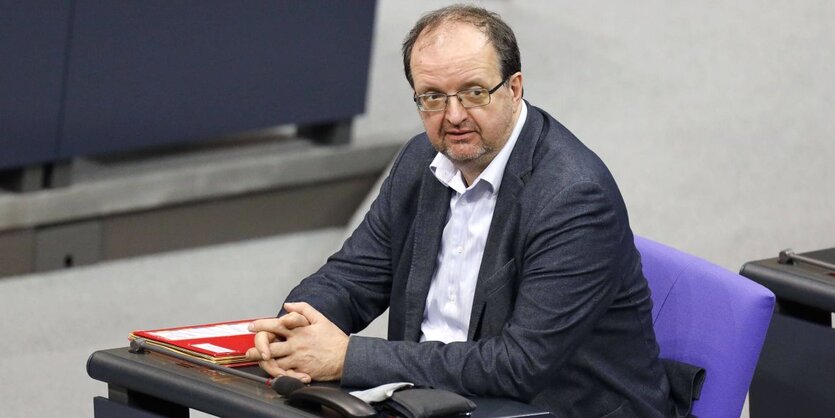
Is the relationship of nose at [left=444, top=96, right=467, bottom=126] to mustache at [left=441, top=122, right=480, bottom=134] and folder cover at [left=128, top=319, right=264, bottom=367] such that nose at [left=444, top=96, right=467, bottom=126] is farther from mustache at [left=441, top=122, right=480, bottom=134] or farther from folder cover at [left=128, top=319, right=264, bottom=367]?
folder cover at [left=128, top=319, right=264, bottom=367]

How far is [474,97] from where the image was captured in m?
2.53

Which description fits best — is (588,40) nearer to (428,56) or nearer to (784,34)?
(784,34)

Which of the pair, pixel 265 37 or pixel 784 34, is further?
pixel 784 34

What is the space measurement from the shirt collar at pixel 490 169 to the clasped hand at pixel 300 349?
0.35m

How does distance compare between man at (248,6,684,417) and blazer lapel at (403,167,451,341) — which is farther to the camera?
blazer lapel at (403,167,451,341)

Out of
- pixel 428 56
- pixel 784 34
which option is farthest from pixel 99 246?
pixel 784 34

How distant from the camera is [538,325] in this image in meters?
2.40

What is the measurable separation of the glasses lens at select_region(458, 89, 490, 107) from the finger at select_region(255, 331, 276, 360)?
20.6 inches

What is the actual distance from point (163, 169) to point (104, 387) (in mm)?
1483

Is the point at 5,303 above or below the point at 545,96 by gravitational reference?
below

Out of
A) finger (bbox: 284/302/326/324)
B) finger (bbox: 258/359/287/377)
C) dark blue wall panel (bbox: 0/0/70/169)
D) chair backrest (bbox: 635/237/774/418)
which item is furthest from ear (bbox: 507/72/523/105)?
dark blue wall panel (bbox: 0/0/70/169)

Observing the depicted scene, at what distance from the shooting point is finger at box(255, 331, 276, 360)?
8.08 ft

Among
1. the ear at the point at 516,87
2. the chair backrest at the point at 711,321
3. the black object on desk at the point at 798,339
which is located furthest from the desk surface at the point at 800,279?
the ear at the point at 516,87

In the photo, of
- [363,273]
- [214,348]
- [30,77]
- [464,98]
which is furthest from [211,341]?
[30,77]
